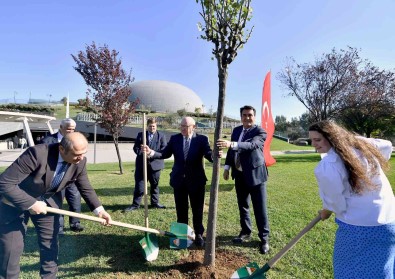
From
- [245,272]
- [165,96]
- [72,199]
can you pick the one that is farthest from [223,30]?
[165,96]

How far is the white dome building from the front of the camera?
8988cm

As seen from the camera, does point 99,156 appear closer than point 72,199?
No

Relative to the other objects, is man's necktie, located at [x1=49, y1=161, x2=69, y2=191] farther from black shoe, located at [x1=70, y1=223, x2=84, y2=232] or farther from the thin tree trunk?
black shoe, located at [x1=70, y1=223, x2=84, y2=232]

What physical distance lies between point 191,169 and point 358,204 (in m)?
2.31

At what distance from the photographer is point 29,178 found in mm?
2471

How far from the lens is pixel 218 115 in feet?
10.4

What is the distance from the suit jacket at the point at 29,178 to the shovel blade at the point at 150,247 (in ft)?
4.46

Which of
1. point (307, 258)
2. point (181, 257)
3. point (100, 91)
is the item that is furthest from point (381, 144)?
point (100, 91)

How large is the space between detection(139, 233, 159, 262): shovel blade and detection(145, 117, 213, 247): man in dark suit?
64 cm

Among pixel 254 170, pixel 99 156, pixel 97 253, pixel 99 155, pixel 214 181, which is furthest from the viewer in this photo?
pixel 99 155

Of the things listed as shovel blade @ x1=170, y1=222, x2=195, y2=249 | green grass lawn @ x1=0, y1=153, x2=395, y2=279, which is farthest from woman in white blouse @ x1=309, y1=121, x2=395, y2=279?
shovel blade @ x1=170, y1=222, x2=195, y2=249

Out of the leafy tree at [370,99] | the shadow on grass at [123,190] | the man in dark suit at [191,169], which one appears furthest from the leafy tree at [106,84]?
the leafy tree at [370,99]

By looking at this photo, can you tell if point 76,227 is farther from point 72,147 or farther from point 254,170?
point 254,170

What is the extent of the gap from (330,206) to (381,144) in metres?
0.91
